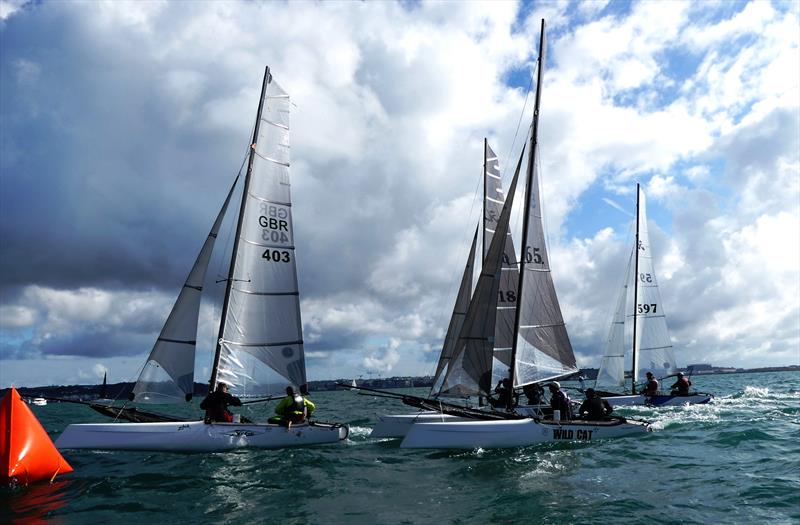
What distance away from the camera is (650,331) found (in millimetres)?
37094

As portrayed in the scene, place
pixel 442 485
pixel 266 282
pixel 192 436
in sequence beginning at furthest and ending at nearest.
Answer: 1. pixel 266 282
2. pixel 192 436
3. pixel 442 485

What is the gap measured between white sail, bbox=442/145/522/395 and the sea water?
3.18m

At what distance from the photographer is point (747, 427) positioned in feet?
63.7

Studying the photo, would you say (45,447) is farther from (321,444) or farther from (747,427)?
(747,427)

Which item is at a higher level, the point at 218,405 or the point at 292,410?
the point at 218,405

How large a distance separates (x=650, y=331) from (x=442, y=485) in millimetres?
29188

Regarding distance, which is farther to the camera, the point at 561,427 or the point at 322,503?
the point at 561,427

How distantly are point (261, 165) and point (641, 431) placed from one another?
48.8 ft

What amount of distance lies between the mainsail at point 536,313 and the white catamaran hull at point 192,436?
659cm

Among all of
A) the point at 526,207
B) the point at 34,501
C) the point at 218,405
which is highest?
the point at 526,207

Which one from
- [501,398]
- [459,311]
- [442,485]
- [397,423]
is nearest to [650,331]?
[459,311]

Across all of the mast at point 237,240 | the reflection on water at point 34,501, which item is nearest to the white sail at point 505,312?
the mast at point 237,240

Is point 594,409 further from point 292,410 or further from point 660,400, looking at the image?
point 660,400

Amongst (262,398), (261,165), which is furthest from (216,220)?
(262,398)
